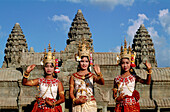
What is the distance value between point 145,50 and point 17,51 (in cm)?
2122

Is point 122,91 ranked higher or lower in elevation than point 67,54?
lower

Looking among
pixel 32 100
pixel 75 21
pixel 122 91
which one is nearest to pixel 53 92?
pixel 122 91

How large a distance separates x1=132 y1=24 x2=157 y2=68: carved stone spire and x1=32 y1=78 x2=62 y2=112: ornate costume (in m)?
37.4

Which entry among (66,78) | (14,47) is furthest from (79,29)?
(66,78)

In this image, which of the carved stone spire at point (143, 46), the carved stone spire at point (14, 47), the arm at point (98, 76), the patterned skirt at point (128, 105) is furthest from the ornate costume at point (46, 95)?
the carved stone spire at point (14, 47)

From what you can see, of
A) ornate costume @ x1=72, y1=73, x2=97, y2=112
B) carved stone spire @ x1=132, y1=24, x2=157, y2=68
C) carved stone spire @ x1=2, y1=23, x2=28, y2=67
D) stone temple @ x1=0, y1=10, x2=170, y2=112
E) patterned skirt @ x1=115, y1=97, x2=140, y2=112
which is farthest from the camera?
carved stone spire @ x1=2, y1=23, x2=28, y2=67

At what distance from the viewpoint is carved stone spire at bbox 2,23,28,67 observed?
46362mm

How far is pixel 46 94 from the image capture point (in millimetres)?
8555

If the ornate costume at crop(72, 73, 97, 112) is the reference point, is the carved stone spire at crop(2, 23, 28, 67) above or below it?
above

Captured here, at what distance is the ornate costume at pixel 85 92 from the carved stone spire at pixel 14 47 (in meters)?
38.0

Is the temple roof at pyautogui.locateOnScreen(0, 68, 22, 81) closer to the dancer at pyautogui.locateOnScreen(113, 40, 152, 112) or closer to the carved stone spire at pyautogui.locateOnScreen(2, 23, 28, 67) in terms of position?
the dancer at pyautogui.locateOnScreen(113, 40, 152, 112)

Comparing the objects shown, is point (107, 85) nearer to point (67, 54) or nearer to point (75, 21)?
point (67, 54)

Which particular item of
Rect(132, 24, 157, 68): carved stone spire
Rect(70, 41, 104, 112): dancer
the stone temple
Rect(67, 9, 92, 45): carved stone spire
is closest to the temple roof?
the stone temple

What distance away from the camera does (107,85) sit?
76.8 feet
